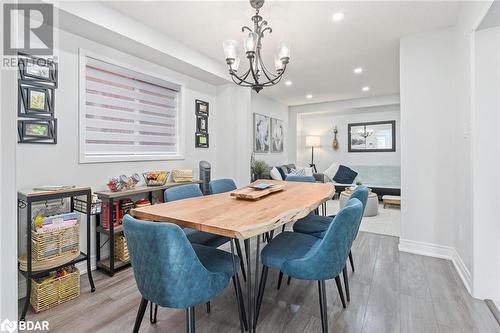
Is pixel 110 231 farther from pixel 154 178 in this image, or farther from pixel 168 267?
pixel 168 267

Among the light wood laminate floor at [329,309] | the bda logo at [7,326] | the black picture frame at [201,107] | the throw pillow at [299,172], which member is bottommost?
the light wood laminate floor at [329,309]

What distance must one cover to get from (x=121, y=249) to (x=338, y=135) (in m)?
6.04

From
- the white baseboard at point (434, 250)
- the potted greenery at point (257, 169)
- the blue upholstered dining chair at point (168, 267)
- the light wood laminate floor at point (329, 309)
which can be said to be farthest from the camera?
the potted greenery at point (257, 169)

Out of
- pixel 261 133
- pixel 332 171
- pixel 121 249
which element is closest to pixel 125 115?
pixel 121 249

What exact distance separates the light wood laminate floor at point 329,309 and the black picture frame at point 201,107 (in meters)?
2.40

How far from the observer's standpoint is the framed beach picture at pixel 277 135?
6.40 meters

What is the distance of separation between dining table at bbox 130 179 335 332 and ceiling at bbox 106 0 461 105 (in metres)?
1.79

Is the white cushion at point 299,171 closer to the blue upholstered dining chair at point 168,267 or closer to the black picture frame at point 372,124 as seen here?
the black picture frame at point 372,124

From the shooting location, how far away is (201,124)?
12.8 ft

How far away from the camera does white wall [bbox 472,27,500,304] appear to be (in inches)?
76.6

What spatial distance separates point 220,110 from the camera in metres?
4.21

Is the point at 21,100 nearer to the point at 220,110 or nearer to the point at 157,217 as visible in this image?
the point at 157,217

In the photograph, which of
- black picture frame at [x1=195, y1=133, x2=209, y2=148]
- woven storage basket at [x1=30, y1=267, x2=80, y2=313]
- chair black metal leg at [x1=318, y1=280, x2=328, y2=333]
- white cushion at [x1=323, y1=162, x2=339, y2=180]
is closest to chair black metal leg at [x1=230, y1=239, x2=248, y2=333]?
chair black metal leg at [x1=318, y1=280, x2=328, y2=333]

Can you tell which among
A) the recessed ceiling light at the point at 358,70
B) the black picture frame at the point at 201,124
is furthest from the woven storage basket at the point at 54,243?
the recessed ceiling light at the point at 358,70
